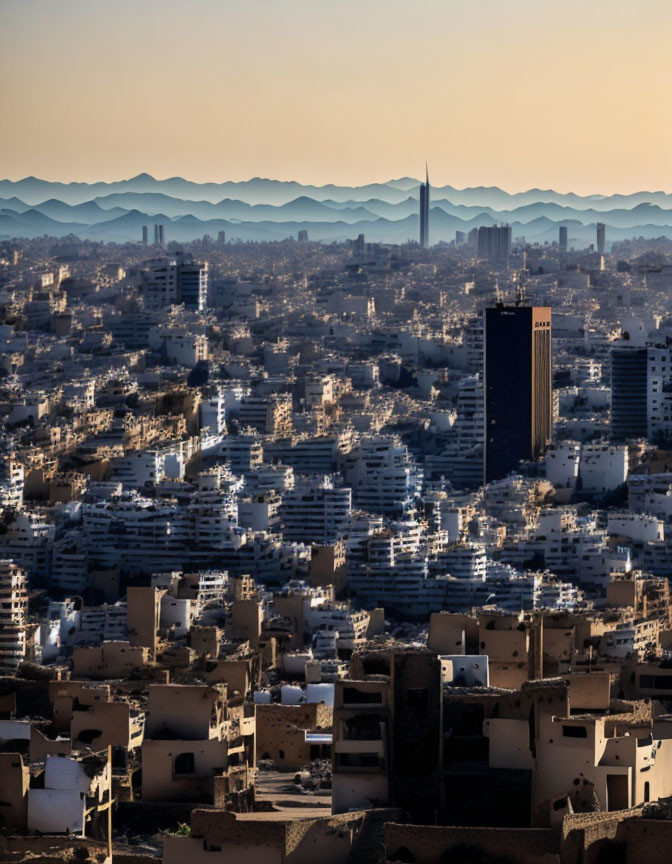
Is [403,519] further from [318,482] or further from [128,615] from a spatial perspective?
[128,615]

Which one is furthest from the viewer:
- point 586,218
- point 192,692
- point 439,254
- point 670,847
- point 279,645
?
point 586,218

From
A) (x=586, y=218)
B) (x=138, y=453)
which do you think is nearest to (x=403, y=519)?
(x=138, y=453)

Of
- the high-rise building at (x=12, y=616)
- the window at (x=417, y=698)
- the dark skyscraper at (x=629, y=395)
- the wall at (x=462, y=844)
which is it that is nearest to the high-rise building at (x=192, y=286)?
the dark skyscraper at (x=629, y=395)

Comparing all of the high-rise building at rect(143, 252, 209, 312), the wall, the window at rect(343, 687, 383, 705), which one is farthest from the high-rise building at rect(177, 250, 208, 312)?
the wall

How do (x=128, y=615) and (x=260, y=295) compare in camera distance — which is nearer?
(x=128, y=615)

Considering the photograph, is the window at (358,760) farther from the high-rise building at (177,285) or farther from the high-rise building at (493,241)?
the high-rise building at (493,241)

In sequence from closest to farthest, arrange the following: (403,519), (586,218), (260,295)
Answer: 1. (403,519)
2. (260,295)
3. (586,218)
